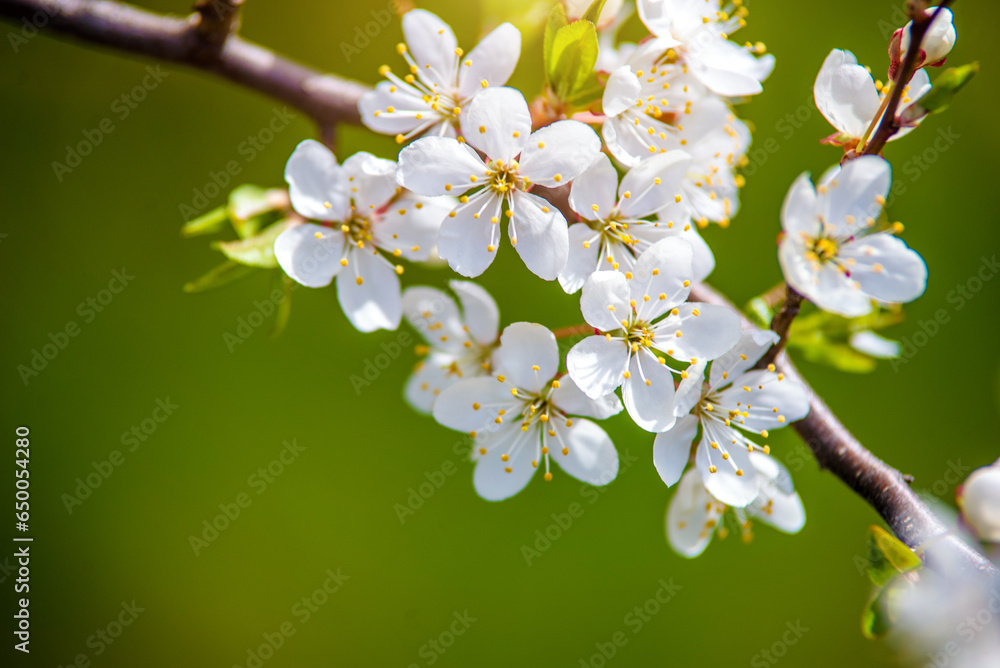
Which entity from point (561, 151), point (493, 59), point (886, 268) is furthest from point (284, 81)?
point (886, 268)

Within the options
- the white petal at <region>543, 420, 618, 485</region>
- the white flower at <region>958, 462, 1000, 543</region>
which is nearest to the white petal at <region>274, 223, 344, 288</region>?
the white petal at <region>543, 420, 618, 485</region>

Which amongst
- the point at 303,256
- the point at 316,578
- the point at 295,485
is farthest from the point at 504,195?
the point at 316,578

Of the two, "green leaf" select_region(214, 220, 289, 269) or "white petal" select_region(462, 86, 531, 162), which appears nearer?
"white petal" select_region(462, 86, 531, 162)

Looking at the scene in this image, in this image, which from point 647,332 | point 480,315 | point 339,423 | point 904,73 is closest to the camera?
point 904,73

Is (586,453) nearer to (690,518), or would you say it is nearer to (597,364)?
(597,364)

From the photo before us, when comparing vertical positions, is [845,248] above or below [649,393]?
above

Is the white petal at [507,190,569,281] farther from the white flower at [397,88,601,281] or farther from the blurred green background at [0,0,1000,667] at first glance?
the blurred green background at [0,0,1000,667]

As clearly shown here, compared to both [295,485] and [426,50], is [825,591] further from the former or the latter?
[426,50]
